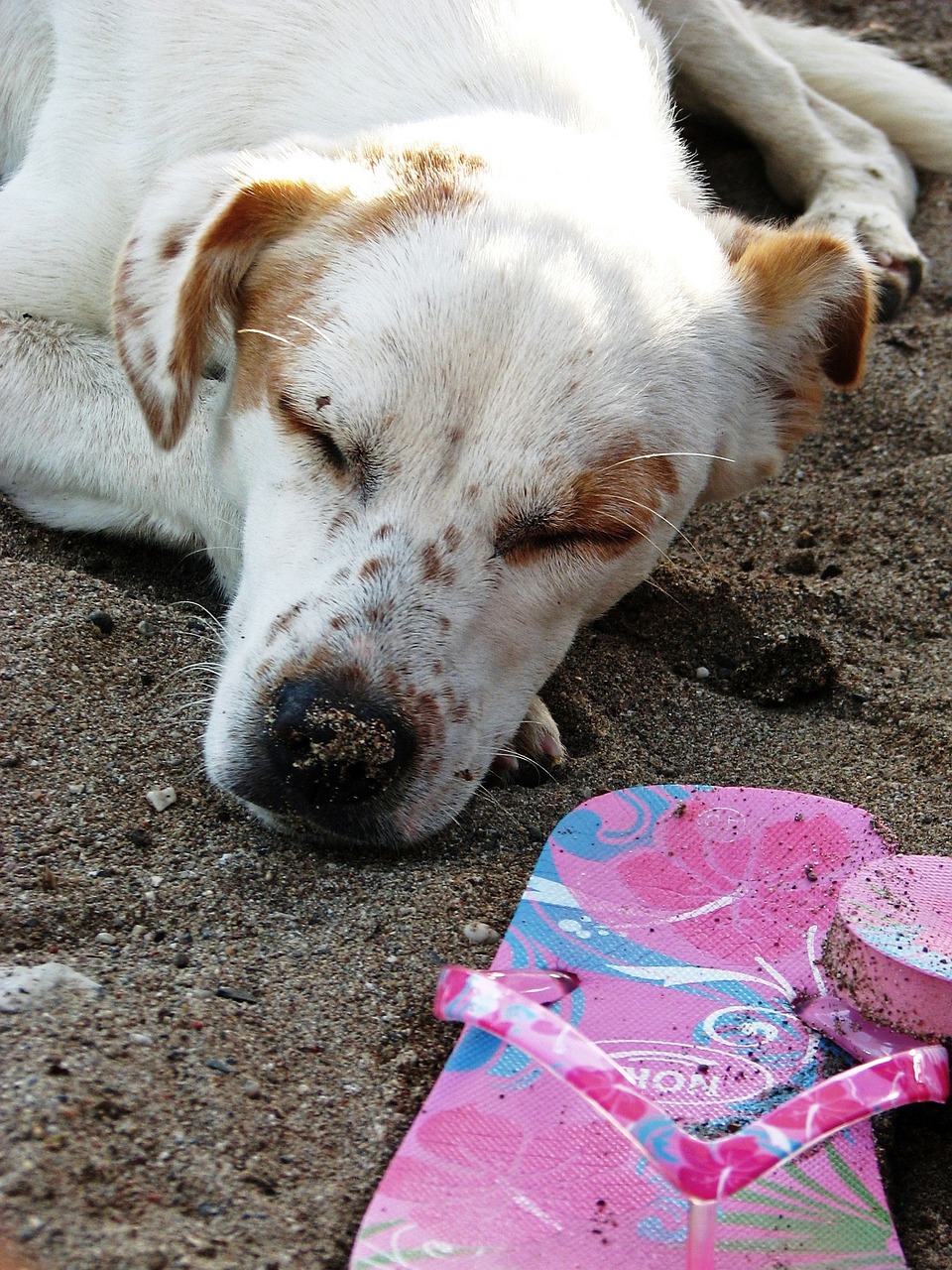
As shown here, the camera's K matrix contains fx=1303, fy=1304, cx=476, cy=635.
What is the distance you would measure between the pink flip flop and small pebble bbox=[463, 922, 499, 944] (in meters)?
0.03

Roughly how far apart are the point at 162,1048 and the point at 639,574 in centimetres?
121

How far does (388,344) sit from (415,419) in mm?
126

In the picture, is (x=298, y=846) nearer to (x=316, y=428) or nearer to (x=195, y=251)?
(x=316, y=428)

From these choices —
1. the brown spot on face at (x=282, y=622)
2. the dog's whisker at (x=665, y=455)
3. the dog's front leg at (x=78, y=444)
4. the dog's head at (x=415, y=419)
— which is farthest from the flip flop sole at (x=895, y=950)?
the dog's front leg at (x=78, y=444)

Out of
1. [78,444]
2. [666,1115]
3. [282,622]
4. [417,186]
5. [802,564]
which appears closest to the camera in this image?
[666,1115]

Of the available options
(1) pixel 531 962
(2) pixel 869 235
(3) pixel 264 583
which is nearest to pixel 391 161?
(3) pixel 264 583

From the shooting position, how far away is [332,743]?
1.84m

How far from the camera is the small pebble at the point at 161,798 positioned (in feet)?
6.63

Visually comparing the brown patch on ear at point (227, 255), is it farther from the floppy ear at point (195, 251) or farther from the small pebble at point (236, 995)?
the small pebble at point (236, 995)

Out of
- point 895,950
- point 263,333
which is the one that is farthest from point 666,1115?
point 263,333

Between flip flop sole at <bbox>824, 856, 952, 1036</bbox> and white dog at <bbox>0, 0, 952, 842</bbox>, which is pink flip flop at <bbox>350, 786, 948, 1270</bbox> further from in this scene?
white dog at <bbox>0, 0, 952, 842</bbox>

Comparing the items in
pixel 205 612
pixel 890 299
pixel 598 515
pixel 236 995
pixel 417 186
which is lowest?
pixel 205 612

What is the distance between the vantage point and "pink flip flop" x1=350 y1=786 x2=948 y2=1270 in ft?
4.48

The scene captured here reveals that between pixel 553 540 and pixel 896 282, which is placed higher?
pixel 553 540
